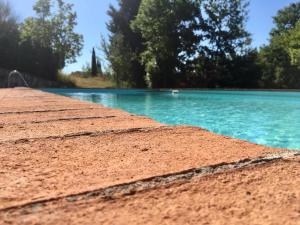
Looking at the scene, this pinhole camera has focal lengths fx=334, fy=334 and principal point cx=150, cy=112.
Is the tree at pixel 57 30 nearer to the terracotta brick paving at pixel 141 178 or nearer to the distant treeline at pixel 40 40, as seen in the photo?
the distant treeline at pixel 40 40

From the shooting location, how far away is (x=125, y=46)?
23.4 m

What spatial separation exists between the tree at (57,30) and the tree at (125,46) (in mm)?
2562

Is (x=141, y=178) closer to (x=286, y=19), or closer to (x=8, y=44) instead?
(x=8, y=44)

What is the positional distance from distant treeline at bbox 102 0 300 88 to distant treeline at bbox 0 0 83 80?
9.56 feet

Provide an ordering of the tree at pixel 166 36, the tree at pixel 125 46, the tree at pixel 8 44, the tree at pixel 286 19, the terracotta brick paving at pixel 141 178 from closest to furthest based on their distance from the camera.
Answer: the terracotta brick paving at pixel 141 178
the tree at pixel 166 36
the tree at pixel 8 44
the tree at pixel 125 46
the tree at pixel 286 19

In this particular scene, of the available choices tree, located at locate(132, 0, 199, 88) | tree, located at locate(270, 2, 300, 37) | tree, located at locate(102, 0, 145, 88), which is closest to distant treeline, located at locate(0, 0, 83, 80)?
tree, located at locate(102, 0, 145, 88)

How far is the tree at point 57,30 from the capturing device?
76.1 ft

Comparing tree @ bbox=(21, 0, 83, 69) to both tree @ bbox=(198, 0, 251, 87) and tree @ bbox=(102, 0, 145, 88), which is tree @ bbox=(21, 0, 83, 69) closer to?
tree @ bbox=(102, 0, 145, 88)

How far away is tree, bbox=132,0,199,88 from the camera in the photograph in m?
21.7

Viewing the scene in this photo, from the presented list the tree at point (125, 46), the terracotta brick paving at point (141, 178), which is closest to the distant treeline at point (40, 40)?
the tree at point (125, 46)

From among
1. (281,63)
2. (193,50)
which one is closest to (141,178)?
(193,50)

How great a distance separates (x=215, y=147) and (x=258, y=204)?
584 mm

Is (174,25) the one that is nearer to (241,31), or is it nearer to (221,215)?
(241,31)

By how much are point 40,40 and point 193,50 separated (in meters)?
10.6
